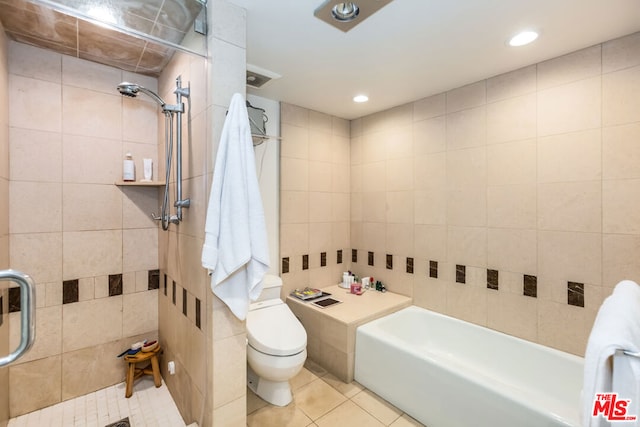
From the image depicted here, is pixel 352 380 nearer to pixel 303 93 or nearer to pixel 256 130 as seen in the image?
pixel 256 130

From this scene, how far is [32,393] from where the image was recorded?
178 centimetres

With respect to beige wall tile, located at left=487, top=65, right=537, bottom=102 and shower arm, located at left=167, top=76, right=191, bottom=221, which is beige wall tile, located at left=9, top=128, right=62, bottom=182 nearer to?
shower arm, located at left=167, top=76, right=191, bottom=221

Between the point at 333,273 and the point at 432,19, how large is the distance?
2311 mm

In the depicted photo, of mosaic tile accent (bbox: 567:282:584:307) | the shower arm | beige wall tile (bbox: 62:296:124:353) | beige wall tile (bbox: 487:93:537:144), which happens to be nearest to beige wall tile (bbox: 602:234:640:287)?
mosaic tile accent (bbox: 567:282:584:307)

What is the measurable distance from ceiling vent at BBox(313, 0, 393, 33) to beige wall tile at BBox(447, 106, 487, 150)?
124 centimetres

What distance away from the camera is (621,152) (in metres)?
1.69

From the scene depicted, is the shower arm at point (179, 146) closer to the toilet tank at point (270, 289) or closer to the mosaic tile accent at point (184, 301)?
the mosaic tile accent at point (184, 301)

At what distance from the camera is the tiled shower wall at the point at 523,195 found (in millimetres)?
1712

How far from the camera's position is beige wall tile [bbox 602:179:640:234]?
64.7 inches

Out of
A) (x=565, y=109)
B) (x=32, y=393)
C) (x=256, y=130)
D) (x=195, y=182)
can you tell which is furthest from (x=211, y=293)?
(x=565, y=109)

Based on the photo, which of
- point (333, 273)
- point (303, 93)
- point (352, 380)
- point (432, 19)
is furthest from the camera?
point (333, 273)

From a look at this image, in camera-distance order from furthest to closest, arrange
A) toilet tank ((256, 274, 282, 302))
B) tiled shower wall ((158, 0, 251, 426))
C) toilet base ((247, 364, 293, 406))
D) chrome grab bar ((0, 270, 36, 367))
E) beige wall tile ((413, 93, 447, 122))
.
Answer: beige wall tile ((413, 93, 447, 122)) → toilet tank ((256, 274, 282, 302)) → toilet base ((247, 364, 293, 406)) → tiled shower wall ((158, 0, 251, 426)) → chrome grab bar ((0, 270, 36, 367))

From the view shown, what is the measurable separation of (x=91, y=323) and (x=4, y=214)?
82cm

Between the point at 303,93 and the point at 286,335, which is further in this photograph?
the point at 303,93
